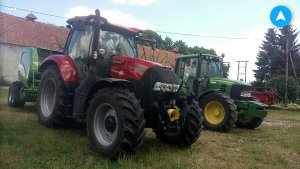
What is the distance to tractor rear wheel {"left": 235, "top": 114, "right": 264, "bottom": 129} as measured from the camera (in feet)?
37.8

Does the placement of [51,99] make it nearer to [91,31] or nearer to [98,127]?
[91,31]

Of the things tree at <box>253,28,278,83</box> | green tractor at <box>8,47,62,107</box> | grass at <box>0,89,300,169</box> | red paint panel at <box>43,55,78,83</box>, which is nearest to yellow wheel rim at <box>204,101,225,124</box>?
grass at <box>0,89,300,169</box>

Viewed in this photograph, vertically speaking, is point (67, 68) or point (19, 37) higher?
point (19, 37)

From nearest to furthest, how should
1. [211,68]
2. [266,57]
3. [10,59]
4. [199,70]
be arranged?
[199,70], [211,68], [10,59], [266,57]

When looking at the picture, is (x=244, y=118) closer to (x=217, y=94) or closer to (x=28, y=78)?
(x=217, y=94)

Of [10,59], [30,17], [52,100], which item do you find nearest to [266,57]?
[30,17]

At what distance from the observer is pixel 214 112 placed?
10.8 m

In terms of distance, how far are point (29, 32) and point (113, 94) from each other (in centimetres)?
2857

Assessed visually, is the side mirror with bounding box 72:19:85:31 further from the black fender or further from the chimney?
the chimney

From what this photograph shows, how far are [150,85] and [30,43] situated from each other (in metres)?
26.9

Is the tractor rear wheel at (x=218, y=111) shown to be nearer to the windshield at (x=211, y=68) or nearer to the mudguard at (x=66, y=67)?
the windshield at (x=211, y=68)

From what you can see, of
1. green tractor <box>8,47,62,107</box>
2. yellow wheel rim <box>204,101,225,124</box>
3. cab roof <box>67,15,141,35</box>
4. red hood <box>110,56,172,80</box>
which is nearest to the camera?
red hood <box>110,56,172,80</box>

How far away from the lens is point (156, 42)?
8359 mm

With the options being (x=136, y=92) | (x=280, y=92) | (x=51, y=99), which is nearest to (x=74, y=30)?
(x=51, y=99)
